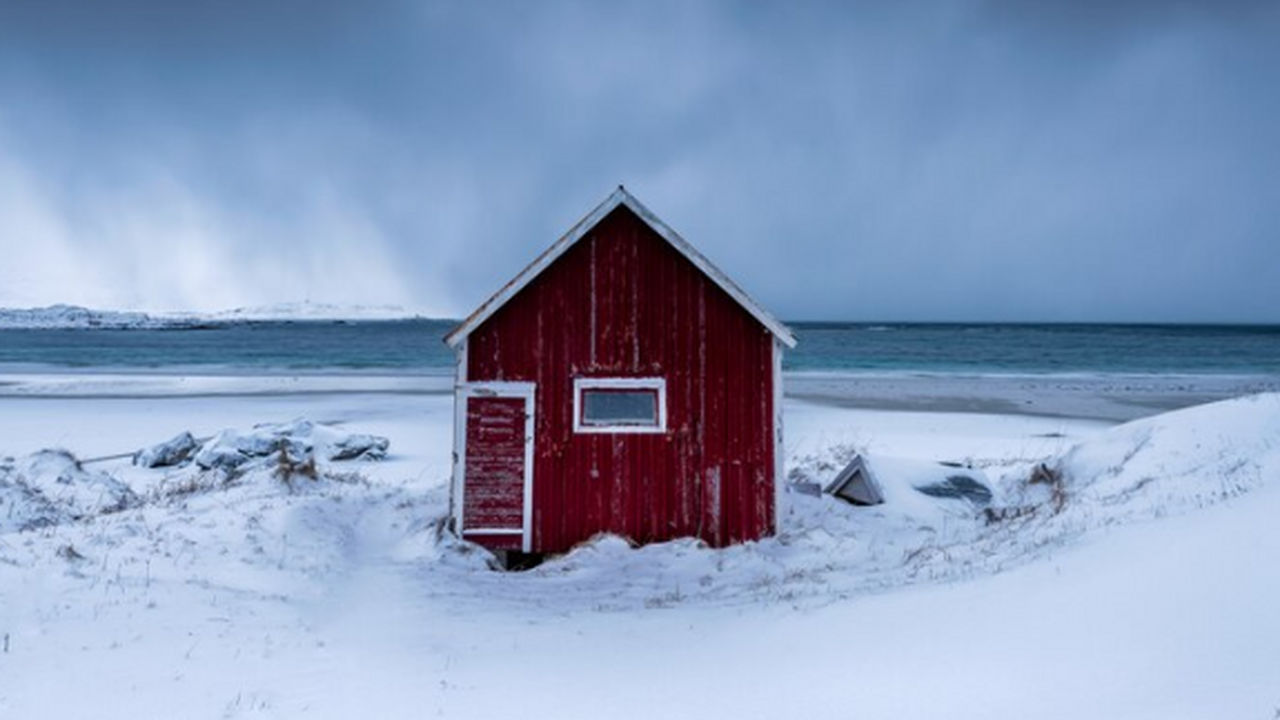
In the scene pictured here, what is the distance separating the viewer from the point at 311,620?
7.82m

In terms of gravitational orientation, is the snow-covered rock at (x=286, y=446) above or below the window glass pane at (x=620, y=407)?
below

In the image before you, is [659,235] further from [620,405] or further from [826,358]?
[826,358]

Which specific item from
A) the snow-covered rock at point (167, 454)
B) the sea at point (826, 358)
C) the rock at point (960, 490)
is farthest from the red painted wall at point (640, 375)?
the sea at point (826, 358)

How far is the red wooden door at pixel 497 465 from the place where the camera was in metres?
11.4

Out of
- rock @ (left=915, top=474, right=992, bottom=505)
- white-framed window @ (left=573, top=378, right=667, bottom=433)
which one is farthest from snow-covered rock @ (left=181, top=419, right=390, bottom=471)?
rock @ (left=915, top=474, right=992, bottom=505)

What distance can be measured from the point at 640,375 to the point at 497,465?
8.59 feet

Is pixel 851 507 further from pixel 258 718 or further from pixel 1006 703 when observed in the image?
pixel 258 718

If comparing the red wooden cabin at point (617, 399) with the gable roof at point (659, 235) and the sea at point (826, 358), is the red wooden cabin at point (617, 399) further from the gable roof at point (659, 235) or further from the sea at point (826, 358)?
the sea at point (826, 358)

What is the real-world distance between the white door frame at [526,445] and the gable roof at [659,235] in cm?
83

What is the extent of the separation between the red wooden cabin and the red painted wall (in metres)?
0.02

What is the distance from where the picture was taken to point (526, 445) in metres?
11.5

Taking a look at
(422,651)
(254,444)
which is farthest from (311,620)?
(254,444)

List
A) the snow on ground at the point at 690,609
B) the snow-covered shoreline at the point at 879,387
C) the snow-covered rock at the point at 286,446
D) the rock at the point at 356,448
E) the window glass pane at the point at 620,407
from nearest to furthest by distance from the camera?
the snow on ground at the point at 690,609
the window glass pane at the point at 620,407
the snow-covered rock at the point at 286,446
the rock at the point at 356,448
the snow-covered shoreline at the point at 879,387

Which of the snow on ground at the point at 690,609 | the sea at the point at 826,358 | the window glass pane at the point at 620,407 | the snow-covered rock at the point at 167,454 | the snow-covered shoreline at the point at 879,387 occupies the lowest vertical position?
the snow on ground at the point at 690,609
